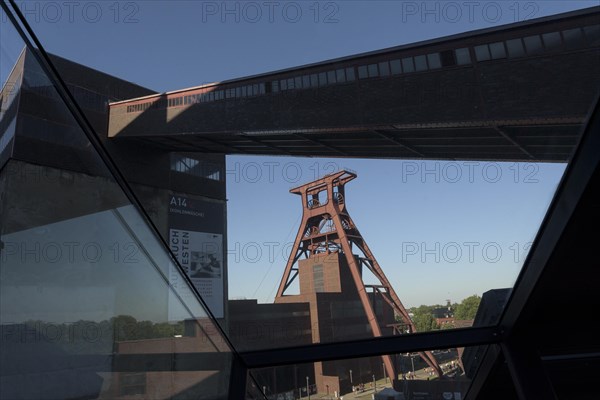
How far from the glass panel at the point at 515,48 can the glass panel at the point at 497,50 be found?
0.18 m

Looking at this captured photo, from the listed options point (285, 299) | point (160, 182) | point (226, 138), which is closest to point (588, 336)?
point (285, 299)

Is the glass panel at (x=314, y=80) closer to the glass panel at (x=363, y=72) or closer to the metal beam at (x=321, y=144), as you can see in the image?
the glass panel at (x=363, y=72)

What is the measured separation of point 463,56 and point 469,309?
10.0 meters

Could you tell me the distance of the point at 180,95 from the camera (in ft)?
53.8

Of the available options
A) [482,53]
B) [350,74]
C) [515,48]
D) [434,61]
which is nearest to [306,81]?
[350,74]

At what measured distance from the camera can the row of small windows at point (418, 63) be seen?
28.4ft

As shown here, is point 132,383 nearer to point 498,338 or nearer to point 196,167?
point 498,338

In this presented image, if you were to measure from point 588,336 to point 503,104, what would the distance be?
Answer: 29.6ft

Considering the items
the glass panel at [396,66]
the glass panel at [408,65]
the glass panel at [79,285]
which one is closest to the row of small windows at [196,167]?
the glass panel at [396,66]

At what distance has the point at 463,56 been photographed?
1102 cm

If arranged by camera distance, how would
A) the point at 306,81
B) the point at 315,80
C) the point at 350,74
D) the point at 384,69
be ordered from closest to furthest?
the point at 384,69
the point at 350,74
the point at 315,80
the point at 306,81

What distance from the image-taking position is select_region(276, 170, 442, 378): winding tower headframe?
21.9 ft

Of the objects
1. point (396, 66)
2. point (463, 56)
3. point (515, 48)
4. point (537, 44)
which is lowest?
point (537, 44)

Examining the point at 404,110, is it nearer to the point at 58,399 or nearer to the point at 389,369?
the point at 389,369
